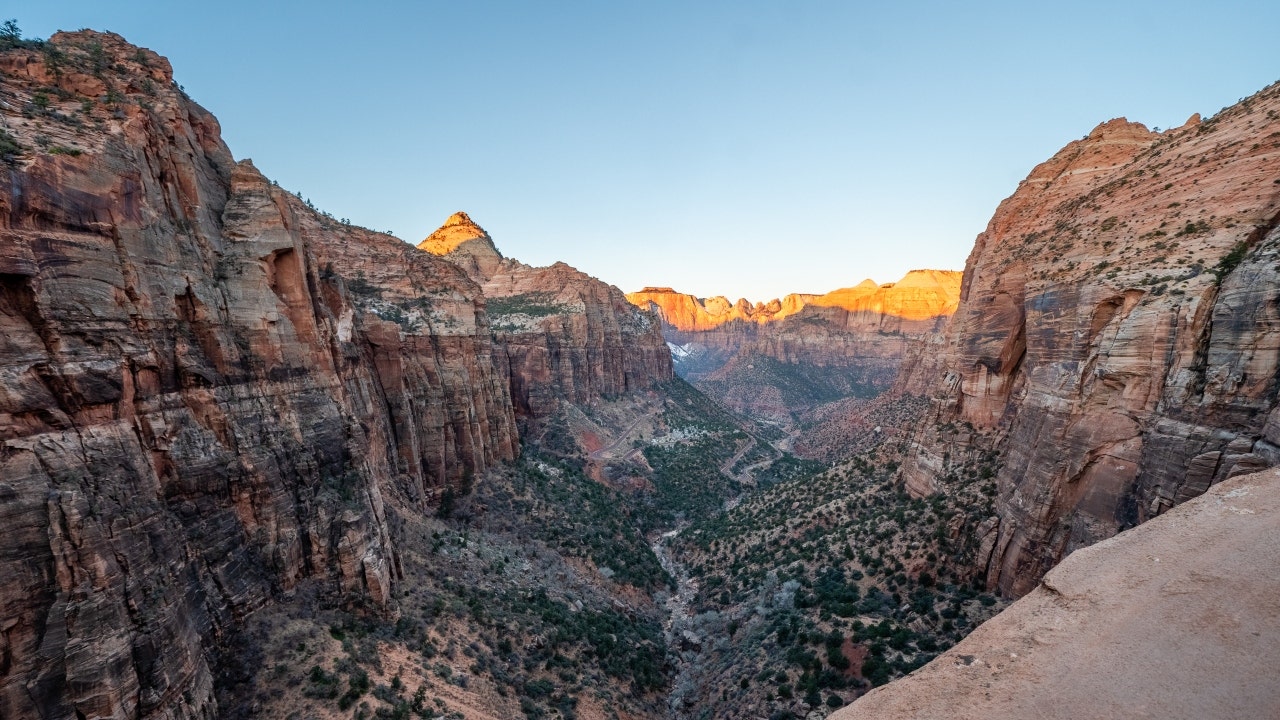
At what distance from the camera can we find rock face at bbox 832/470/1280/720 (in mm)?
7402

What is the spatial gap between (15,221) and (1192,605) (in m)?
26.8

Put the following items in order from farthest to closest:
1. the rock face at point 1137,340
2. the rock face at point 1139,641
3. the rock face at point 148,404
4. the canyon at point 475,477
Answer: the rock face at point 1137,340 < the rock face at point 148,404 < the canyon at point 475,477 < the rock face at point 1139,641

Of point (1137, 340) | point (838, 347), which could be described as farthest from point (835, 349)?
point (1137, 340)

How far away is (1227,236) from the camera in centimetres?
1747

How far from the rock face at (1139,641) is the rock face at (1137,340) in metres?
6.54

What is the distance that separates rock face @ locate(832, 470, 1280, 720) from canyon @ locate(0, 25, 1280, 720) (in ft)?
0.25

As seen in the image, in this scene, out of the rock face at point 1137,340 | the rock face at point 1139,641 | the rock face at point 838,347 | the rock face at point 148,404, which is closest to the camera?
the rock face at point 1139,641

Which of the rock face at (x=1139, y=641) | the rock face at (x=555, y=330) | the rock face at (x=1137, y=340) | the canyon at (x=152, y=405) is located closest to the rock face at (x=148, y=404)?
the canyon at (x=152, y=405)

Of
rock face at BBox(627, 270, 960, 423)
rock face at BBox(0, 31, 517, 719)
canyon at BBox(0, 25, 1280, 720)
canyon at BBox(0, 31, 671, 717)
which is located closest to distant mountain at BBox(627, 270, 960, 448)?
rock face at BBox(627, 270, 960, 423)

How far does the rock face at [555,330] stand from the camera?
62469 mm

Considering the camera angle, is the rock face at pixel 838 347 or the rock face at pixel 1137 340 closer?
the rock face at pixel 1137 340

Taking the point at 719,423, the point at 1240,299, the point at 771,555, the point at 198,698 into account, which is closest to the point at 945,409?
the point at 771,555

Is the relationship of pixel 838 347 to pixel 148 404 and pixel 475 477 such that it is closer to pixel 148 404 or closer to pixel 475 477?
pixel 475 477

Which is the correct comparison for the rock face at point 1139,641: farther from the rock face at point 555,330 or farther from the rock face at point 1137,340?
the rock face at point 555,330
